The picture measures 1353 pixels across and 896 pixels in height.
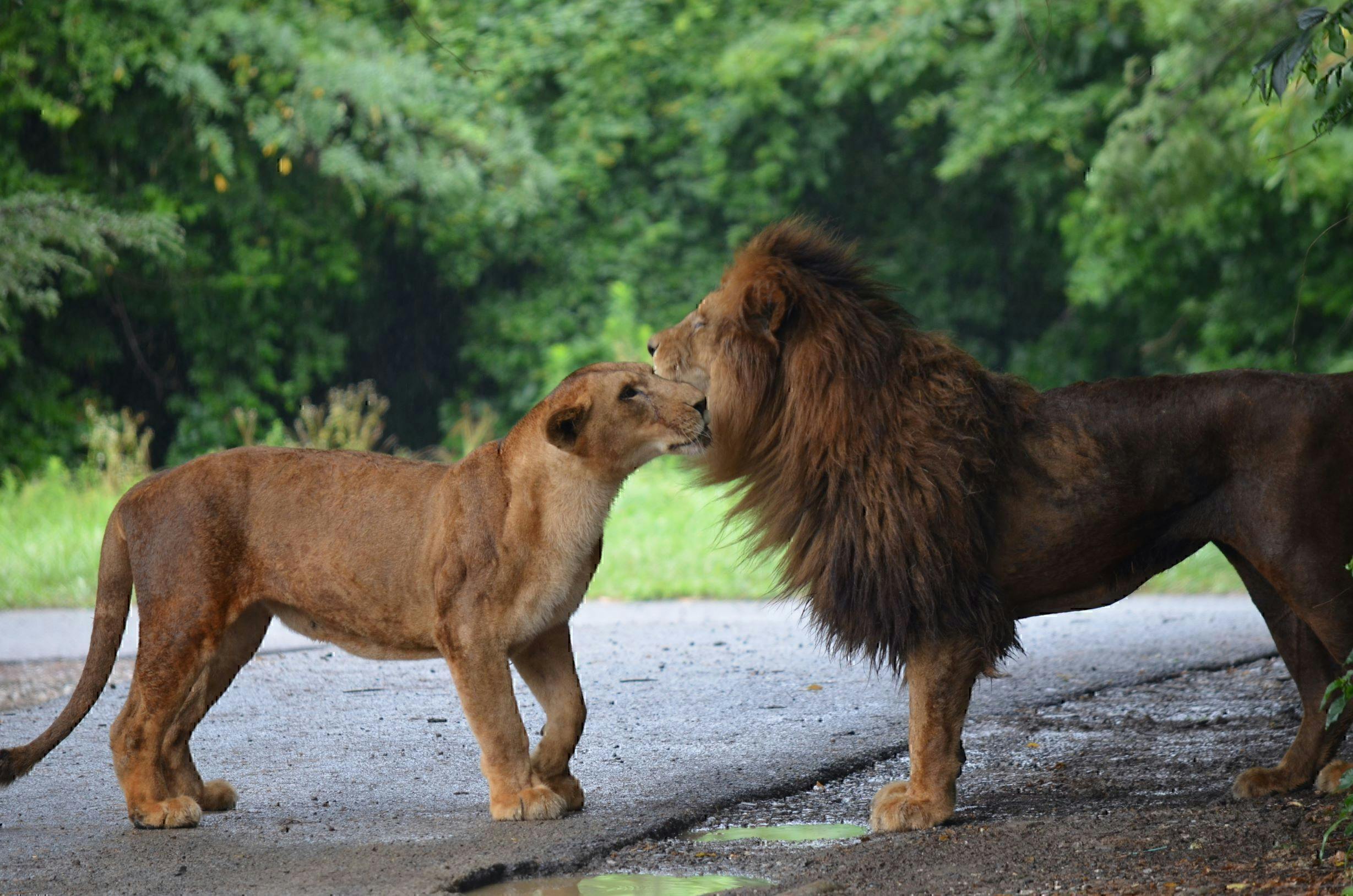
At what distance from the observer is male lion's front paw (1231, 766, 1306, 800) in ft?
15.3

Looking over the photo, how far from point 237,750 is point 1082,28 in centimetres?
1508

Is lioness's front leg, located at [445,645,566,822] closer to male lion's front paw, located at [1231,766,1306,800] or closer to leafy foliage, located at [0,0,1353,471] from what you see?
male lion's front paw, located at [1231,766,1306,800]

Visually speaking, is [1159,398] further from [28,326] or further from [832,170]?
[832,170]

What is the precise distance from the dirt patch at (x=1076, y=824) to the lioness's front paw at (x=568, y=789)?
42 centimetres

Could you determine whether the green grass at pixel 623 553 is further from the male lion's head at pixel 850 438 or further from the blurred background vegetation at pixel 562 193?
the male lion's head at pixel 850 438

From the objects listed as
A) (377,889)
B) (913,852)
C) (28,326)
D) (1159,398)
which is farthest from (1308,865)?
(28,326)

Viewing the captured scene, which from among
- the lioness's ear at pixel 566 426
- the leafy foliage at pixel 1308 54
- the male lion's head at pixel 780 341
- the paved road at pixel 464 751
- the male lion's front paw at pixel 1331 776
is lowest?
the paved road at pixel 464 751

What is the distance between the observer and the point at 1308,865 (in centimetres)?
373

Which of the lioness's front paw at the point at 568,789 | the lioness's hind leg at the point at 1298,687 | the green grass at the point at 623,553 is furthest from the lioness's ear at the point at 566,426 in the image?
the green grass at the point at 623,553

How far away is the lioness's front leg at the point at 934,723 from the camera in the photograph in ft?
14.4

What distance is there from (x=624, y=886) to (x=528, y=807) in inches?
26.4

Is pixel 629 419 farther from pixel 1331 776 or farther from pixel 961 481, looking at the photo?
pixel 1331 776

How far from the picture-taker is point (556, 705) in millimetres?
4742

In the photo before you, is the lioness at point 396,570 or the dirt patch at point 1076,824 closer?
the dirt patch at point 1076,824
